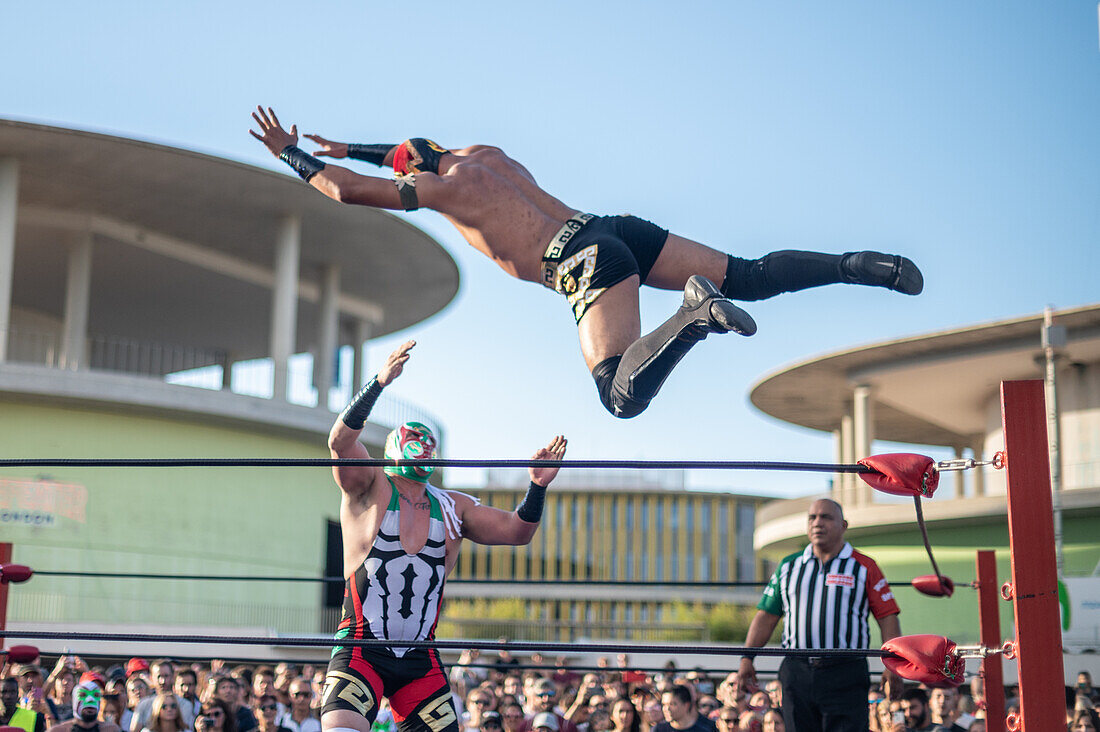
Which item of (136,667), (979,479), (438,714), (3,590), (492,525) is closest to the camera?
(438,714)

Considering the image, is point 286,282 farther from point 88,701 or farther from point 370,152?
point 370,152

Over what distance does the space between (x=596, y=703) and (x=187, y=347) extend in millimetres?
21279

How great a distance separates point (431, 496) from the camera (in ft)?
15.2

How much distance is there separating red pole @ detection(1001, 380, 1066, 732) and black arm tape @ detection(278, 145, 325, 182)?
2208mm

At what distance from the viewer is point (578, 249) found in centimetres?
Result: 386

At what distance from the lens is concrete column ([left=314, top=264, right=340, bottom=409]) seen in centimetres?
2202

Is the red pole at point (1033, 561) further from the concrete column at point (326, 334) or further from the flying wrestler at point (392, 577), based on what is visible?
the concrete column at point (326, 334)

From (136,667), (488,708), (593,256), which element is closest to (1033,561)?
(593,256)

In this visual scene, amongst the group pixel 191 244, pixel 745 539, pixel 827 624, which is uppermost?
pixel 191 244

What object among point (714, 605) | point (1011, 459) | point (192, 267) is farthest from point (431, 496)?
point (714, 605)

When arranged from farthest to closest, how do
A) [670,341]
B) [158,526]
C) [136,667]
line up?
1. [158,526]
2. [136,667]
3. [670,341]

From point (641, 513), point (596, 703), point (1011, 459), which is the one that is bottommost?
point (596, 703)

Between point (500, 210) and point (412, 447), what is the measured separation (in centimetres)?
108

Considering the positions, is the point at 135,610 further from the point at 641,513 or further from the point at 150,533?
the point at 641,513
